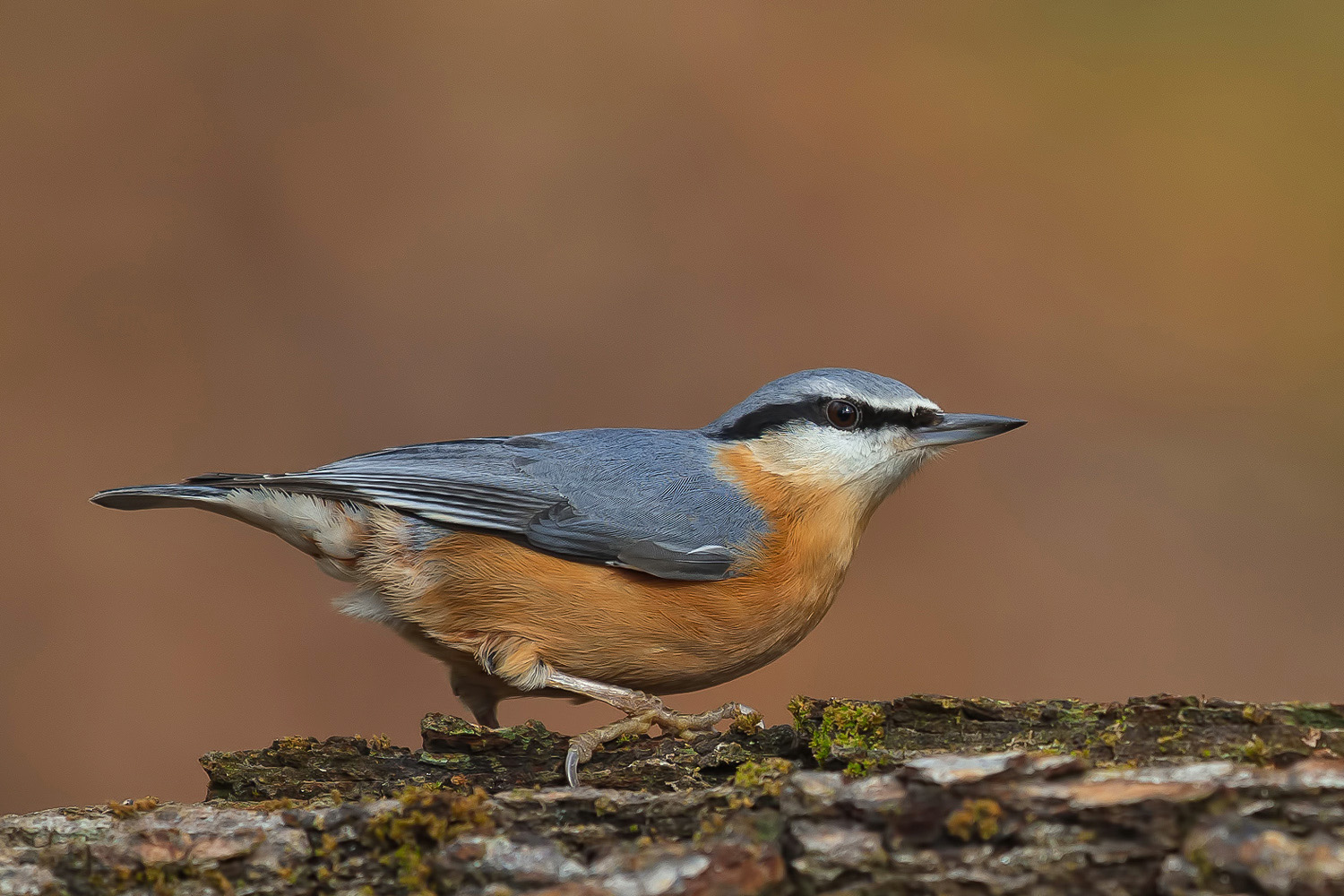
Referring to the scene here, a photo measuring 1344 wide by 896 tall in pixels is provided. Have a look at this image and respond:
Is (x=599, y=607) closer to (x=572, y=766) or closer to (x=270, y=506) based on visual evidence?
(x=572, y=766)

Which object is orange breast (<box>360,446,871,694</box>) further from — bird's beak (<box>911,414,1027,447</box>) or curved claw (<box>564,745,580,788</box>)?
bird's beak (<box>911,414,1027,447</box>)

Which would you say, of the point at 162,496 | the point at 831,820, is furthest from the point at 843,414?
the point at 162,496

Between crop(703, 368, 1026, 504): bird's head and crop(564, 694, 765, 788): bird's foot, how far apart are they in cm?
88

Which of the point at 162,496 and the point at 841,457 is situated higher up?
the point at 162,496

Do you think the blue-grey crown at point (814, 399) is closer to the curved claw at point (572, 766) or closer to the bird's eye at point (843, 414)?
the bird's eye at point (843, 414)

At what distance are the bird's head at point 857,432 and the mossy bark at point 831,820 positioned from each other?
113 centimetres

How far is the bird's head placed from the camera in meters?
3.42

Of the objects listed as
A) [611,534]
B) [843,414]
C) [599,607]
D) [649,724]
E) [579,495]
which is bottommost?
[649,724]

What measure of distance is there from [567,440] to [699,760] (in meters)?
1.40

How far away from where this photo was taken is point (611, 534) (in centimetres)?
317

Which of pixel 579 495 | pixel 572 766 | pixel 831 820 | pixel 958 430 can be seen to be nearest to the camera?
pixel 831 820

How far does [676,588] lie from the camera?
3.12 m

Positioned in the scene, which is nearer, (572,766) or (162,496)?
(572,766)

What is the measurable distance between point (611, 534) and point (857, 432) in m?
0.94
